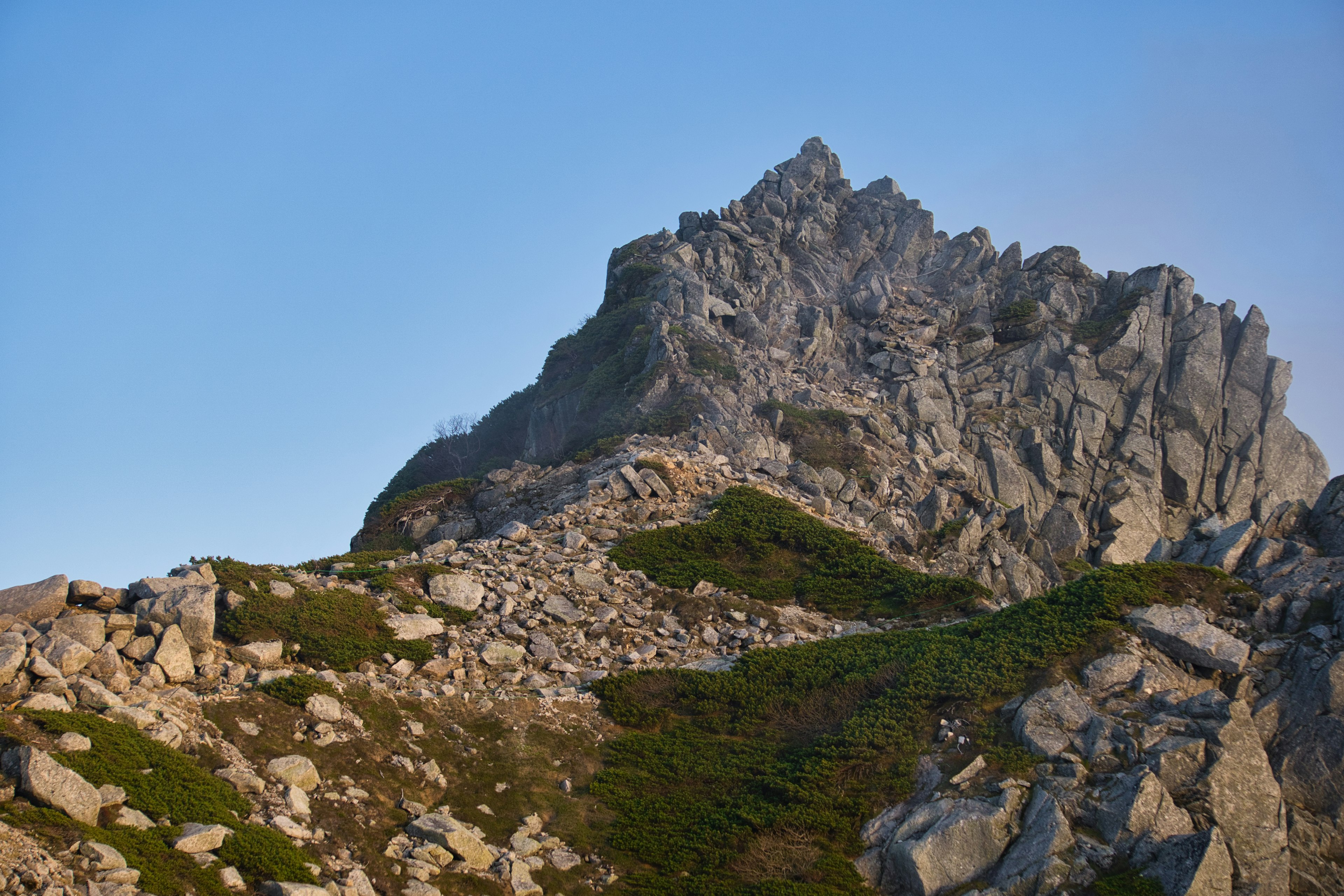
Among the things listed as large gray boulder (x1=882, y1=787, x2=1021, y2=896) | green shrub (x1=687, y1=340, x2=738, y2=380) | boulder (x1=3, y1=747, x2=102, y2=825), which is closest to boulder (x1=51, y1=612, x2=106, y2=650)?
boulder (x1=3, y1=747, x2=102, y2=825)

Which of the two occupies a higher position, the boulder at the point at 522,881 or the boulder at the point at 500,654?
the boulder at the point at 500,654

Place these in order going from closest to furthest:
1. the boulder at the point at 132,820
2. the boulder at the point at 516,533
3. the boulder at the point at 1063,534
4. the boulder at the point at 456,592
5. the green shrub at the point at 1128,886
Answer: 1. the boulder at the point at 132,820
2. the green shrub at the point at 1128,886
3. the boulder at the point at 456,592
4. the boulder at the point at 516,533
5. the boulder at the point at 1063,534

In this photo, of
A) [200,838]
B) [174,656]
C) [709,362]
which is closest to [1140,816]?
[200,838]

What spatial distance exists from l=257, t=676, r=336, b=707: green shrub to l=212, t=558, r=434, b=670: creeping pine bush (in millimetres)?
1698

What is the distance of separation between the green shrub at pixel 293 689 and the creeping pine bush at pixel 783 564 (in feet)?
37.6

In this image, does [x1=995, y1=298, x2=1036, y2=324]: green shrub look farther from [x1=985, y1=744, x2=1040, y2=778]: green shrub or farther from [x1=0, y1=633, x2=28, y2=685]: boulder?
[x1=0, y1=633, x2=28, y2=685]: boulder

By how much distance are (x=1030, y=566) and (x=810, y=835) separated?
2008 centimetres

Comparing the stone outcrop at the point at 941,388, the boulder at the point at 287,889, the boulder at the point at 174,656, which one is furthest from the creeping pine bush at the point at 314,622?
the stone outcrop at the point at 941,388

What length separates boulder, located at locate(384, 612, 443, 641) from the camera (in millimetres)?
19875

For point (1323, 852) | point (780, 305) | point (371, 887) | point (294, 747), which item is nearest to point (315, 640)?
point (294, 747)

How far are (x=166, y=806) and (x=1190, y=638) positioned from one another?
729 inches

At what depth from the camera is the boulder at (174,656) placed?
Answer: 50.2 ft

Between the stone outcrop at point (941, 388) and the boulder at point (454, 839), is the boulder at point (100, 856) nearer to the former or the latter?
the boulder at point (454, 839)

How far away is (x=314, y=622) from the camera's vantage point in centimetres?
1866
